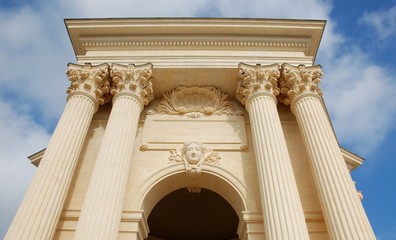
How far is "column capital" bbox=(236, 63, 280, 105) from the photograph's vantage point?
42.7ft

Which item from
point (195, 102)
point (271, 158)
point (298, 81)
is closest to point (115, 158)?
point (271, 158)

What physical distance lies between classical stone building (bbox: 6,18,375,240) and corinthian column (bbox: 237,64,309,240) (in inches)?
1.6

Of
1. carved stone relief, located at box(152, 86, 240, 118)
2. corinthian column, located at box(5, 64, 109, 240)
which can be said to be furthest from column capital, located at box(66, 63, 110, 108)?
carved stone relief, located at box(152, 86, 240, 118)

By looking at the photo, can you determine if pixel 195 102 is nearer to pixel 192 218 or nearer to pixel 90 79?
pixel 90 79

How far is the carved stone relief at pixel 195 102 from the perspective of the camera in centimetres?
1412

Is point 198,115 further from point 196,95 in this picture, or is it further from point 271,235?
point 271,235

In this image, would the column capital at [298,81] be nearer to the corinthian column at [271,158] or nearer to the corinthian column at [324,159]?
the corinthian column at [324,159]

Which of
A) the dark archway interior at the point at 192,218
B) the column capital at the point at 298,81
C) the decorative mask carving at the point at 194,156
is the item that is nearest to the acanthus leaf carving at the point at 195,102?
the decorative mask carving at the point at 194,156

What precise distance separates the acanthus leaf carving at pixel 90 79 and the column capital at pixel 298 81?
7062 mm

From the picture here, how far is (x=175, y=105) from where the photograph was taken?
47.3 ft

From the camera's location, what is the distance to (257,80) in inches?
523

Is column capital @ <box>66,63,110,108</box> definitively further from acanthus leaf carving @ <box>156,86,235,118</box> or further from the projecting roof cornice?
acanthus leaf carving @ <box>156,86,235,118</box>

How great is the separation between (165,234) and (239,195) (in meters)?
10.4

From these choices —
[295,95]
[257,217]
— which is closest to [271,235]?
[257,217]
